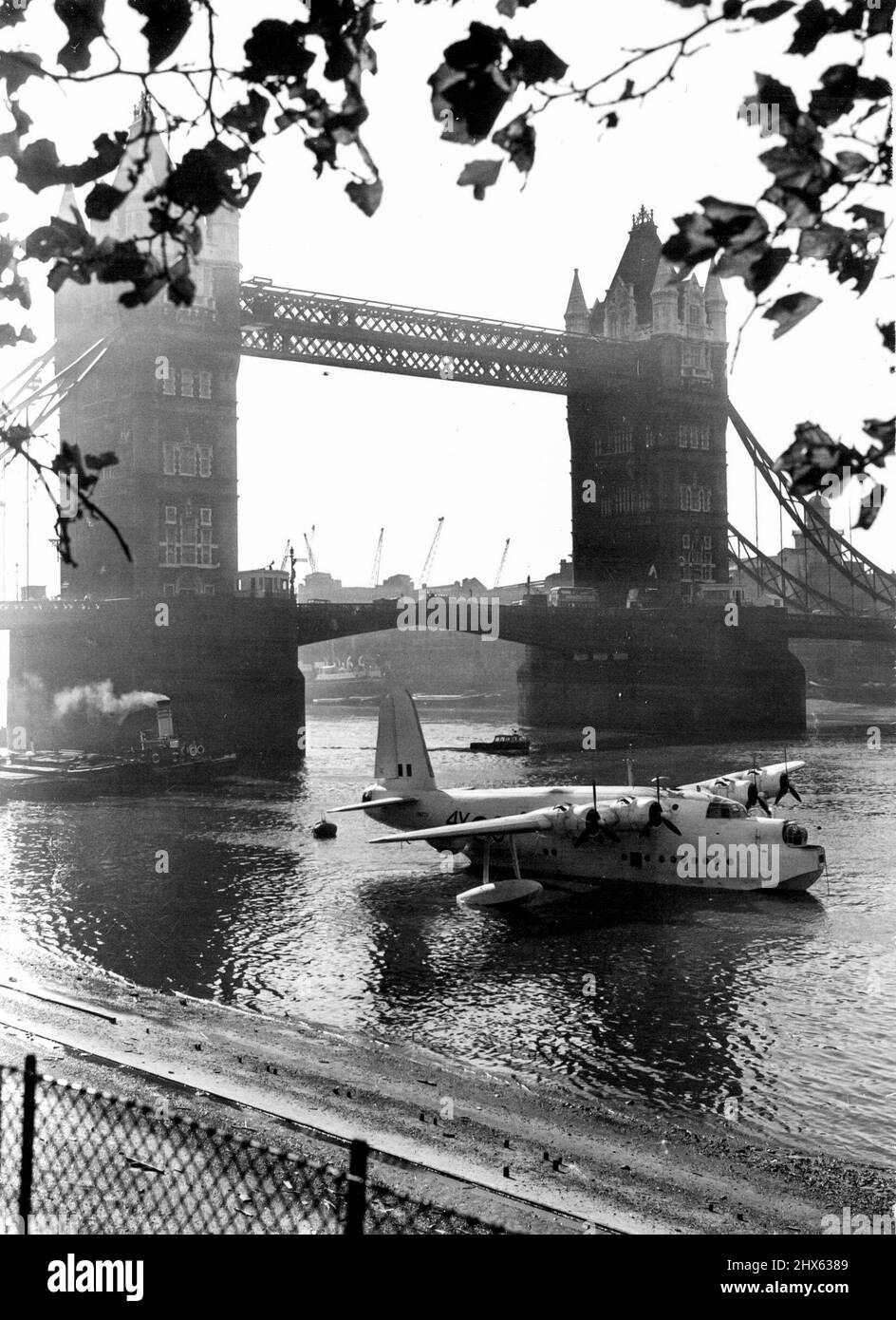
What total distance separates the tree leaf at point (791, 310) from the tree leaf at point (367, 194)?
2573 mm

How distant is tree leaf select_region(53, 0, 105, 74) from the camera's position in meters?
7.39

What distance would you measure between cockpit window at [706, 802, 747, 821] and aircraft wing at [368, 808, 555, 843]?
7243 millimetres

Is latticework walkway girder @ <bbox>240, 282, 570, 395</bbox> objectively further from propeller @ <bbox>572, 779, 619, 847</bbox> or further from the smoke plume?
propeller @ <bbox>572, 779, 619, 847</bbox>

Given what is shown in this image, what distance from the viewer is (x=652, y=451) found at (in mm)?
148250

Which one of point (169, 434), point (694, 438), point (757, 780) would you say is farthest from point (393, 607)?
point (757, 780)

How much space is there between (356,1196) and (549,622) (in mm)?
130149

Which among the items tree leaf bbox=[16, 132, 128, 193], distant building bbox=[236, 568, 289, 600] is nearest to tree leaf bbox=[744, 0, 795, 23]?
tree leaf bbox=[16, 132, 128, 193]

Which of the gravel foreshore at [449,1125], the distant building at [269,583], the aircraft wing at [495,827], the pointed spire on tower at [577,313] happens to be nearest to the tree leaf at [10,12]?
the gravel foreshore at [449,1125]

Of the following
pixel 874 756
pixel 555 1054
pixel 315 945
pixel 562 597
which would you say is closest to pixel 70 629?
pixel 562 597

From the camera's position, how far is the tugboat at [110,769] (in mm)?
98625

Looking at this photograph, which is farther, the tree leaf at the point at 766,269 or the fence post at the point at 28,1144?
the fence post at the point at 28,1144

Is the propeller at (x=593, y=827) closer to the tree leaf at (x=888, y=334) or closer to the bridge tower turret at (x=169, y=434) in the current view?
the tree leaf at (x=888, y=334)
